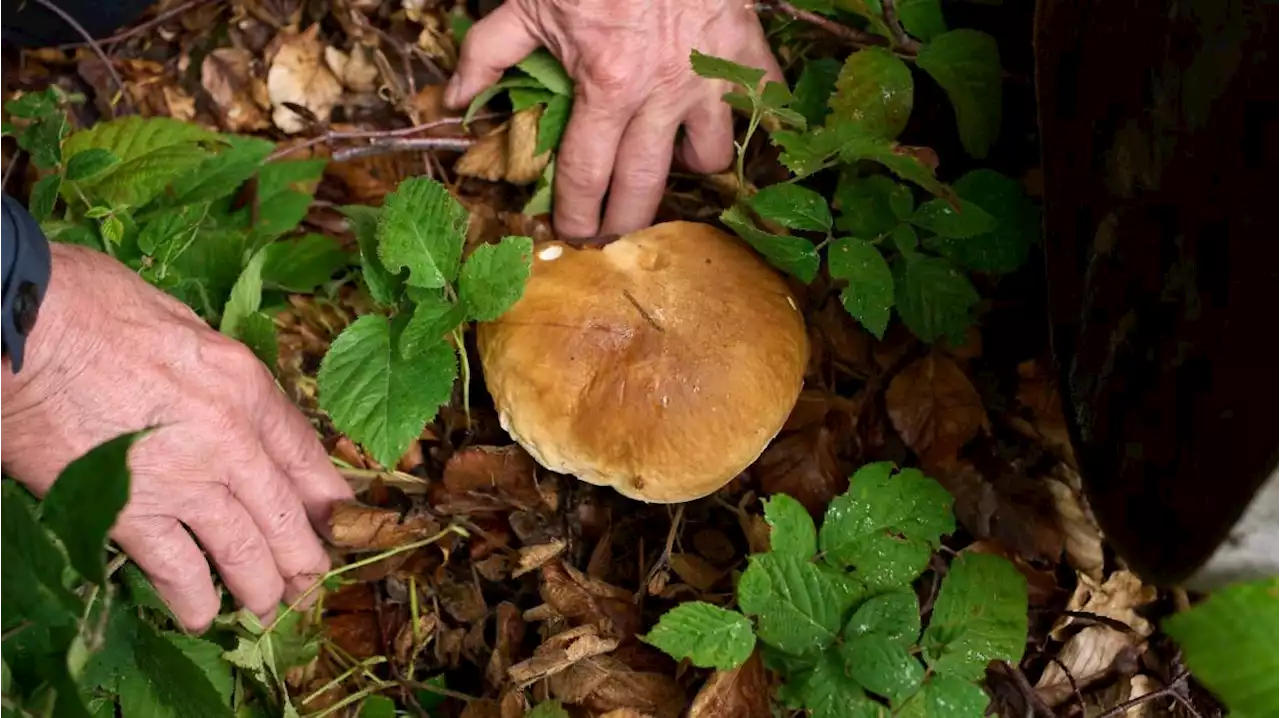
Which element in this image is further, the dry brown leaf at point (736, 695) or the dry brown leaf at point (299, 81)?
the dry brown leaf at point (299, 81)

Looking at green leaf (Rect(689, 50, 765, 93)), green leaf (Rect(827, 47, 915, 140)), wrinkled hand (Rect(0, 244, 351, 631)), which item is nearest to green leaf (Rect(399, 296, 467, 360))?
wrinkled hand (Rect(0, 244, 351, 631))

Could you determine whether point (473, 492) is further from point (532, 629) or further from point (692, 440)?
point (692, 440)

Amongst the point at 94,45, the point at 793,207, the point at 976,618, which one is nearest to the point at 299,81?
the point at 94,45

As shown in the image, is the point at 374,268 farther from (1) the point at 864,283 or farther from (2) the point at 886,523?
(2) the point at 886,523

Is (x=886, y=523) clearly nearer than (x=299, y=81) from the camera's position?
Yes

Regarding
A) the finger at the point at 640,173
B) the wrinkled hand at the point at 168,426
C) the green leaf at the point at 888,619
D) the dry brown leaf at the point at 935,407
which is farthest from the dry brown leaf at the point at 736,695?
the finger at the point at 640,173

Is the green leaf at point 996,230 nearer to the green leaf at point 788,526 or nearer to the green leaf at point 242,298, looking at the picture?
the green leaf at point 788,526
